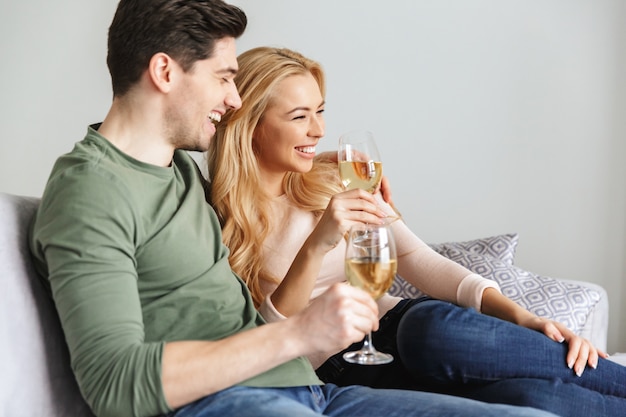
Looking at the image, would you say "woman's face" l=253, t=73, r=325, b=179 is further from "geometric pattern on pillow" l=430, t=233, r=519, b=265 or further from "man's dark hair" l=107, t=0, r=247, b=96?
"geometric pattern on pillow" l=430, t=233, r=519, b=265

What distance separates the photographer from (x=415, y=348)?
1.73 m

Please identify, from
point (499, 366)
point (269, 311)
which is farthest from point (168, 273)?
point (499, 366)

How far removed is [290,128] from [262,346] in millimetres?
997

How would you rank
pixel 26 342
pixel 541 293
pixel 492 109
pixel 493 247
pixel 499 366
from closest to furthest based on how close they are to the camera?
1. pixel 26 342
2. pixel 499 366
3. pixel 541 293
4. pixel 493 247
5. pixel 492 109

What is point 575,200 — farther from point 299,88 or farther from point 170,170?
point 170,170

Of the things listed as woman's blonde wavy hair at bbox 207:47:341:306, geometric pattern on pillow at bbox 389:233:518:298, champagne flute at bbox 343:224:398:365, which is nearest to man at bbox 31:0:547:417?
champagne flute at bbox 343:224:398:365

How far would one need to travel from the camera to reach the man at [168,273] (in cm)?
122

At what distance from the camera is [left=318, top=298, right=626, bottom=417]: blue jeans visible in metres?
1.60

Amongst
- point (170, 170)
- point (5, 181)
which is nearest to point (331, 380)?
point (170, 170)

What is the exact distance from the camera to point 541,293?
107 inches

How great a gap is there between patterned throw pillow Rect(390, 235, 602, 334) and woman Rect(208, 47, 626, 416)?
0.67 metres

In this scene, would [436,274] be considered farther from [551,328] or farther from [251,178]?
[251,178]

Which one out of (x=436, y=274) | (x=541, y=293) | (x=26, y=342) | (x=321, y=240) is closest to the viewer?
(x=26, y=342)

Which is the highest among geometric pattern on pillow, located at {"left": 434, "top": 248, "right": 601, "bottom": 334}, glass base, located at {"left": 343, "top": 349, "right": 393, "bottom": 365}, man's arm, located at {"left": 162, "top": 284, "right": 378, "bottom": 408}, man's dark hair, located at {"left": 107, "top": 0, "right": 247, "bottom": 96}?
man's dark hair, located at {"left": 107, "top": 0, "right": 247, "bottom": 96}
